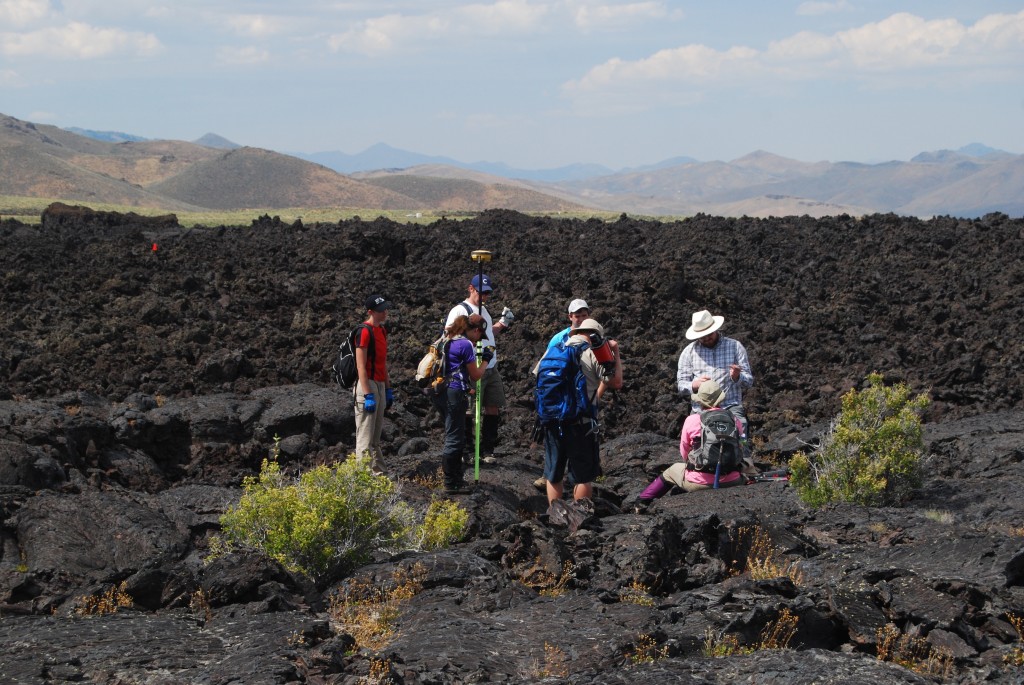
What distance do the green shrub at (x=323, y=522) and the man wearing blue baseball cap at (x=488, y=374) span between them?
2.78 metres

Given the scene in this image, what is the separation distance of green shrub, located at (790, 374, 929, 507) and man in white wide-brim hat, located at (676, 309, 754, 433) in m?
0.77

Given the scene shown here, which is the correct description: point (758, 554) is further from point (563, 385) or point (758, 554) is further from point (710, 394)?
point (710, 394)

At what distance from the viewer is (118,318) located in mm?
18031

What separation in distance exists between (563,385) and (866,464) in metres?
3.08

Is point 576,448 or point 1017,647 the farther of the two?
point 576,448

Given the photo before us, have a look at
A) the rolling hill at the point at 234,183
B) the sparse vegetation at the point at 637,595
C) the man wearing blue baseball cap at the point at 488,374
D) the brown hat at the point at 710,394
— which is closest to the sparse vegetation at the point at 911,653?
the sparse vegetation at the point at 637,595

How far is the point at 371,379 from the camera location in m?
9.66

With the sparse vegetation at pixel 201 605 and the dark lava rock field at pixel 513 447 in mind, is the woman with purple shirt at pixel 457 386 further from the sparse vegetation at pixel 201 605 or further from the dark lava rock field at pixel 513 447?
the sparse vegetation at pixel 201 605

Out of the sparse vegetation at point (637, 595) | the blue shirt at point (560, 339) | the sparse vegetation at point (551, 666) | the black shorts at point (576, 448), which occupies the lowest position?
the sparse vegetation at point (637, 595)

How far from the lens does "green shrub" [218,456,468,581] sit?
23.9 ft

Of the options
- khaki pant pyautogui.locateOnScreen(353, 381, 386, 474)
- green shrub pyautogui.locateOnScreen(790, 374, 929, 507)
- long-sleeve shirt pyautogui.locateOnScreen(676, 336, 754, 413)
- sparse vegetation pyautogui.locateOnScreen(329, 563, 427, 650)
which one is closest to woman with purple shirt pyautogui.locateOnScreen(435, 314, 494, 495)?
khaki pant pyautogui.locateOnScreen(353, 381, 386, 474)

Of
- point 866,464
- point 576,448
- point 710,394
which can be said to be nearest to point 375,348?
point 576,448

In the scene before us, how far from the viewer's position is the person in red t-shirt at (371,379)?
372 inches

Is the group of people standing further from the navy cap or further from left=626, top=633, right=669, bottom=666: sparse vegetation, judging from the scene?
left=626, top=633, right=669, bottom=666: sparse vegetation
